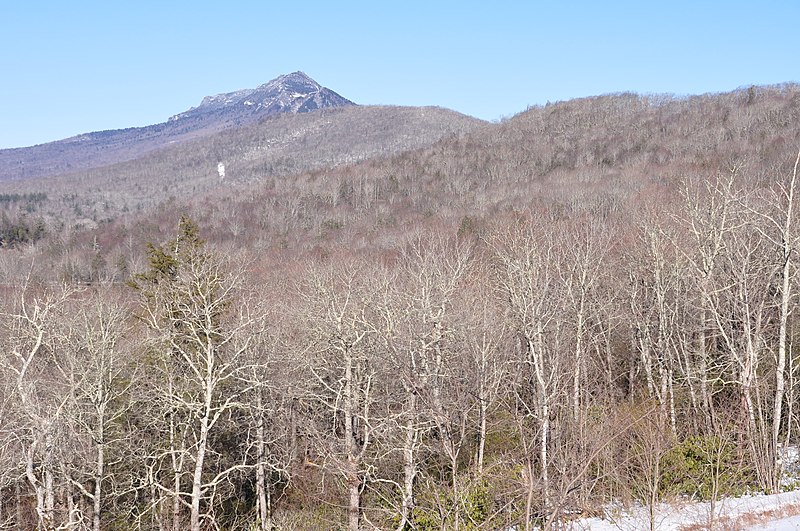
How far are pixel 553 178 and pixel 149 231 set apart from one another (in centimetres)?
6983

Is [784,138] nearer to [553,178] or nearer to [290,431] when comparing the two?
[553,178]

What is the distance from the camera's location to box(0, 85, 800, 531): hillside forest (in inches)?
502

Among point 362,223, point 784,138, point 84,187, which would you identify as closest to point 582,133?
point 784,138

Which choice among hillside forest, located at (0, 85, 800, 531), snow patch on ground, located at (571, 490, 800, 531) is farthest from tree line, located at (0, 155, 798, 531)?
snow patch on ground, located at (571, 490, 800, 531)

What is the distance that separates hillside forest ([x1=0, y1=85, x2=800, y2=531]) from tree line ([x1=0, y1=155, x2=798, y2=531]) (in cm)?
21

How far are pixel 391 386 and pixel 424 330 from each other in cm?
622

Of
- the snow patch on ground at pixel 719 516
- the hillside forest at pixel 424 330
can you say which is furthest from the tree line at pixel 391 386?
the snow patch on ground at pixel 719 516

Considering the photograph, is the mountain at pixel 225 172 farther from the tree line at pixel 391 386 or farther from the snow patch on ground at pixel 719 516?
the snow patch on ground at pixel 719 516

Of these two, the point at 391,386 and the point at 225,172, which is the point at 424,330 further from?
the point at 225,172

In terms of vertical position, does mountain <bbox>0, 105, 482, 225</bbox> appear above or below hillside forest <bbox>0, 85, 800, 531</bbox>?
above

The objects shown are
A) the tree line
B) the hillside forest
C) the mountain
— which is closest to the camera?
the hillside forest

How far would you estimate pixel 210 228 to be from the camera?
94.9 m

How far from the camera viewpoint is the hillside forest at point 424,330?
41.8ft

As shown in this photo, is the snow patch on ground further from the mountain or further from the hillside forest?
the mountain
